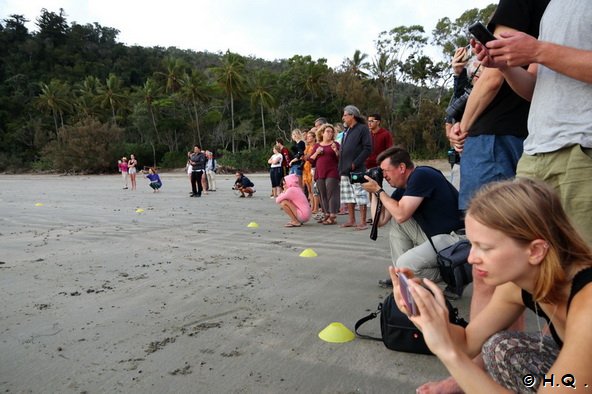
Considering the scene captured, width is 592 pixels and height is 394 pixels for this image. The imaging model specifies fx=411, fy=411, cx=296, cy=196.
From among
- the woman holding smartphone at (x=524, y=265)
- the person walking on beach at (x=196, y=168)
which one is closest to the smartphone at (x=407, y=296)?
the woman holding smartphone at (x=524, y=265)

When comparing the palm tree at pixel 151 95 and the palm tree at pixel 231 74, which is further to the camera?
the palm tree at pixel 151 95

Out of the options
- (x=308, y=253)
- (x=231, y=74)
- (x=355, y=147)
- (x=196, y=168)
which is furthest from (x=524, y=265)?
(x=231, y=74)

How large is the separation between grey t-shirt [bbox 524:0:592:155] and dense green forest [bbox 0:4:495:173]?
35.2 meters

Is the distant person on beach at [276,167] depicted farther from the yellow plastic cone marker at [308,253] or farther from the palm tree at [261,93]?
the palm tree at [261,93]

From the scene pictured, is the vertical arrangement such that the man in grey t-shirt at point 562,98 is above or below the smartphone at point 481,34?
below

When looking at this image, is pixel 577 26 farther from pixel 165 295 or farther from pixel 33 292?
pixel 33 292

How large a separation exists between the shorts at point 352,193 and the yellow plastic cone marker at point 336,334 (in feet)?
14.1

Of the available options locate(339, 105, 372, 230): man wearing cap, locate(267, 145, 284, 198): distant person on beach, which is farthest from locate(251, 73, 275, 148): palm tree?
locate(339, 105, 372, 230): man wearing cap

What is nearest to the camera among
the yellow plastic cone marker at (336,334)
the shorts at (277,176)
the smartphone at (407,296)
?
the smartphone at (407,296)

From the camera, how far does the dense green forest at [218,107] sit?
4184cm

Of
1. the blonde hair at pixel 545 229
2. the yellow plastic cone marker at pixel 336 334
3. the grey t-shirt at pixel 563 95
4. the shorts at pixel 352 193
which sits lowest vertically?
the yellow plastic cone marker at pixel 336 334

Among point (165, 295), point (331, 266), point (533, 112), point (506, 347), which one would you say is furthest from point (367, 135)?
point (506, 347)

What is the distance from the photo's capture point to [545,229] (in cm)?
126

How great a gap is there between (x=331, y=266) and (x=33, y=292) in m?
2.91
